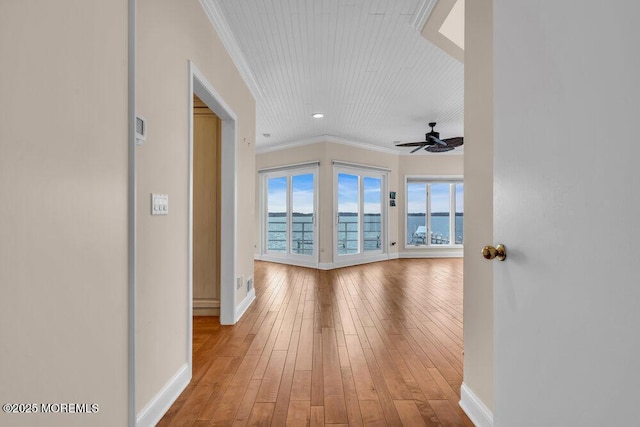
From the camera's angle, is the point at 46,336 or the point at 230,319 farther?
the point at 230,319

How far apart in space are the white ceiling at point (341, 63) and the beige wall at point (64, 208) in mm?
1489

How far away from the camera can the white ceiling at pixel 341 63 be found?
240 cm

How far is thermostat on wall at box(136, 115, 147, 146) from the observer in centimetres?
142

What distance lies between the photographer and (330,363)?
7.16 feet

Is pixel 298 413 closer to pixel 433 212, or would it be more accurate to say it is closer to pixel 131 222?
pixel 131 222

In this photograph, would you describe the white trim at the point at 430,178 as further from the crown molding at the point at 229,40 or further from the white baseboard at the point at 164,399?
the white baseboard at the point at 164,399

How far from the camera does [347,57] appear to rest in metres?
3.11

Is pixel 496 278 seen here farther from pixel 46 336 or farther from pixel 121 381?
pixel 121 381

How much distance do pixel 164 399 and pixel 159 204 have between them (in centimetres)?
105

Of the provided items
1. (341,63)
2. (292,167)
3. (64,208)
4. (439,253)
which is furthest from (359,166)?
(64,208)

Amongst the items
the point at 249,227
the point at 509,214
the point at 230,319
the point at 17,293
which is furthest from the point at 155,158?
the point at 249,227

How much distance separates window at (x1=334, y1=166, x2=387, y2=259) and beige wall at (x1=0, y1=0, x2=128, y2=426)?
210 inches

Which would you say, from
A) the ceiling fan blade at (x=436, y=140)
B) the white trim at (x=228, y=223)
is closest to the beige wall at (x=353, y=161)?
the ceiling fan blade at (x=436, y=140)

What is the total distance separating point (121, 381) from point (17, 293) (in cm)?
68
